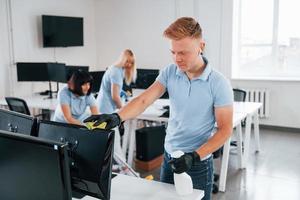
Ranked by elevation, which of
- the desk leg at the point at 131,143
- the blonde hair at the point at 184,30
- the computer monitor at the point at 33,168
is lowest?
the desk leg at the point at 131,143

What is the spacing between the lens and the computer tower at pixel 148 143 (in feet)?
14.0

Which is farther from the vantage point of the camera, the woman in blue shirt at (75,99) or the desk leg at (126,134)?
the desk leg at (126,134)

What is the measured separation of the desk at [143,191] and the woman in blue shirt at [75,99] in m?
1.58

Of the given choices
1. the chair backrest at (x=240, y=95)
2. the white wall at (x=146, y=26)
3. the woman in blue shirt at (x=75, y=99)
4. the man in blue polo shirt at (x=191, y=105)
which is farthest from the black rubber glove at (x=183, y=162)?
the white wall at (x=146, y=26)

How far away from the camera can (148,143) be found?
426 centimetres

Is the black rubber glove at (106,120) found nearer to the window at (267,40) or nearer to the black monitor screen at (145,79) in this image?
the black monitor screen at (145,79)

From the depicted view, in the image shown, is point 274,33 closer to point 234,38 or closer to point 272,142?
point 234,38

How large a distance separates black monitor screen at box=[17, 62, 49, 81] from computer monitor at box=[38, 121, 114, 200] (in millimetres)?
4419

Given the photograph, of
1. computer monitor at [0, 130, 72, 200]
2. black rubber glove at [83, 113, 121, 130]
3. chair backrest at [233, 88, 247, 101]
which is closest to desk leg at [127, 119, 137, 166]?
chair backrest at [233, 88, 247, 101]

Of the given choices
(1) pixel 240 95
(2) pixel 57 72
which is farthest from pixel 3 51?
Result: (1) pixel 240 95

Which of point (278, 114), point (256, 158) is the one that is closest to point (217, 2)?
point (278, 114)

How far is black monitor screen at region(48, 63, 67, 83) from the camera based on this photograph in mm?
5434

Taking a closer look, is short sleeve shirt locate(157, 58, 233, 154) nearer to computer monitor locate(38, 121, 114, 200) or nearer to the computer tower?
computer monitor locate(38, 121, 114, 200)

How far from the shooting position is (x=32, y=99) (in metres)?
5.26
